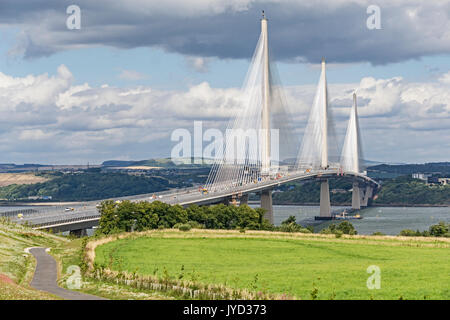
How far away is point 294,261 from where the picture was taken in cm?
3984

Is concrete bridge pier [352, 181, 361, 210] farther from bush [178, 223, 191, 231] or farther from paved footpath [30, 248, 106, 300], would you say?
paved footpath [30, 248, 106, 300]

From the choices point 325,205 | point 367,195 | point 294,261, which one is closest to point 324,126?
point 325,205

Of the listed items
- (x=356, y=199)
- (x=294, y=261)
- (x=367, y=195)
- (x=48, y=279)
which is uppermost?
(x=48, y=279)

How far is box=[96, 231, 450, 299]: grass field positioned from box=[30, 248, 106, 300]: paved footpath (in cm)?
265

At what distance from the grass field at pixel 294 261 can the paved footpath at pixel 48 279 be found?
2.65 m

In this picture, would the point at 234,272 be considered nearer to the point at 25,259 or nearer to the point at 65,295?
the point at 65,295

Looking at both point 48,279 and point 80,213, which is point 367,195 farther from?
point 48,279

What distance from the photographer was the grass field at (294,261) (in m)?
27.7

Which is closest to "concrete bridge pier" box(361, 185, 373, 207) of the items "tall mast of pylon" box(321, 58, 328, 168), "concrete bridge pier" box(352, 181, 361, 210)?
"concrete bridge pier" box(352, 181, 361, 210)

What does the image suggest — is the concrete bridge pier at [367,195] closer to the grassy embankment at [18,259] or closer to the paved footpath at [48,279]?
the grassy embankment at [18,259]

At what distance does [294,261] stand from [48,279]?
13.4 m

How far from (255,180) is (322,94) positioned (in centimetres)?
4229

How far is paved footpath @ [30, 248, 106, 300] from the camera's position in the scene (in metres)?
27.4

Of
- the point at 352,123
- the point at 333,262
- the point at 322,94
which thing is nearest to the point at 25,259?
the point at 333,262
